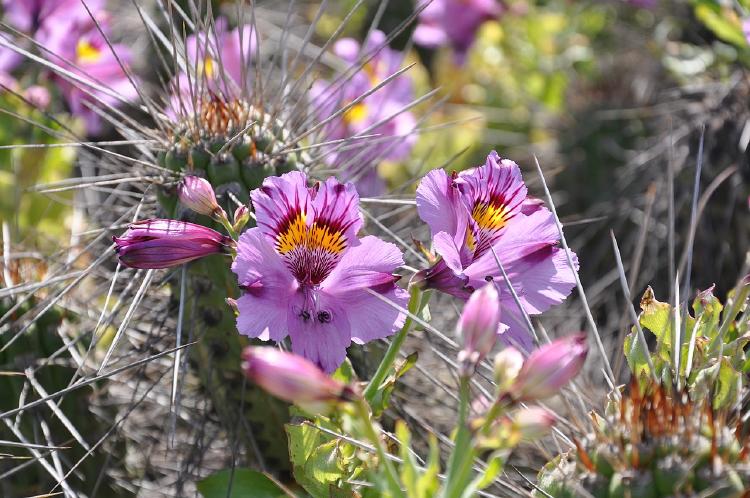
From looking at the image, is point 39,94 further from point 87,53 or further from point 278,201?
point 278,201

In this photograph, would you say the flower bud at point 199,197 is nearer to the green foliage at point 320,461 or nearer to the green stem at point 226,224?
the green stem at point 226,224

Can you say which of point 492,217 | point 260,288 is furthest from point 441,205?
point 260,288

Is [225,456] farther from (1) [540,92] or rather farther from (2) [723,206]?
(1) [540,92]

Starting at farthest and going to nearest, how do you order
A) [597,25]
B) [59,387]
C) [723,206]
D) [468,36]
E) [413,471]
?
1. [597,25]
2. [468,36]
3. [723,206]
4. [59,387]
5. [413,471]

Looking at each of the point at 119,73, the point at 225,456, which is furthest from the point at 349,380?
the point at 119,73

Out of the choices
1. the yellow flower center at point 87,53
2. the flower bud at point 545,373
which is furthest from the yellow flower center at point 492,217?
the yellow flower center at point 87,53

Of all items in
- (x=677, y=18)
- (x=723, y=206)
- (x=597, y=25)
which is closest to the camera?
(x=723, y=206)
